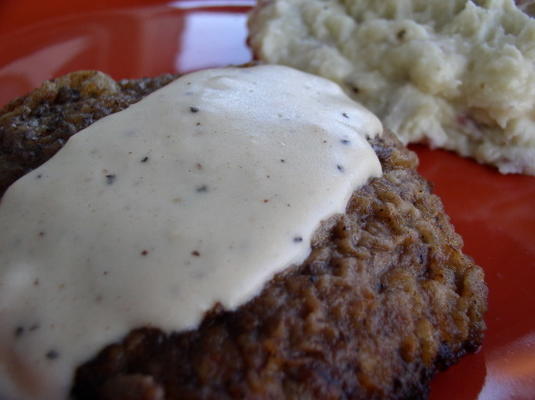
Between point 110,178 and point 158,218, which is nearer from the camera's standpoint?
point 158,218

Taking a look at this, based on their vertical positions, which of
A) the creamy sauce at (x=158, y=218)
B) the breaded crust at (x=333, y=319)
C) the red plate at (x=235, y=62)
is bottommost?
the red plate at (x=235, y=62)

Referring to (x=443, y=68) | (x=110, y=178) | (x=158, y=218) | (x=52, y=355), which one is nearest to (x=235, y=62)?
(x=443, y=68)

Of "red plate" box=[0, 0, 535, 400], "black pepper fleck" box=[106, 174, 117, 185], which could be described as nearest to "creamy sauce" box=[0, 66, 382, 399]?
"black pepper fleck" box=[106, 174, 117, 185]

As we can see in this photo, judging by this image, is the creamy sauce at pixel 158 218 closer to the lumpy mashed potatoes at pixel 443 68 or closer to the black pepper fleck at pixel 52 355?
the black pepper fleck at pixel 52 355

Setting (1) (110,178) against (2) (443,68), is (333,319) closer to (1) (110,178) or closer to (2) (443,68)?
(1) (110,178)

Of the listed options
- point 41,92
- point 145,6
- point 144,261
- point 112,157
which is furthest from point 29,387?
point 145,6

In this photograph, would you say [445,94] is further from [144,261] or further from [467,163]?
[144,261]

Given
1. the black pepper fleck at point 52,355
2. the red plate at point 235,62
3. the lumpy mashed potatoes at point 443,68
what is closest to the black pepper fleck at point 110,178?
the black pepper fleck at point 52,355
